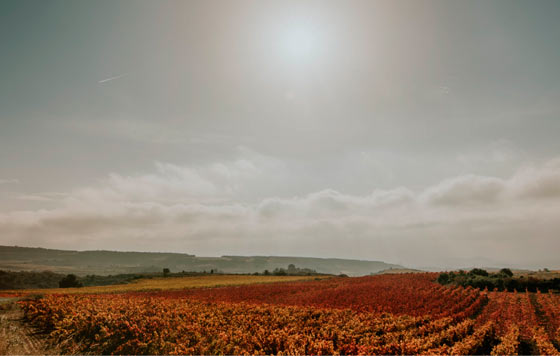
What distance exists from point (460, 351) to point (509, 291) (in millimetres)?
32987

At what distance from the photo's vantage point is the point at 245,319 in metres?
17.0

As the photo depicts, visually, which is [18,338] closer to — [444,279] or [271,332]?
[271,332]

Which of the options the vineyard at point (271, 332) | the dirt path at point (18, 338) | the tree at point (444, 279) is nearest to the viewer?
the vineyard at point (271, 332)

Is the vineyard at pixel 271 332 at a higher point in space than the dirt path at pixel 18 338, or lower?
higher

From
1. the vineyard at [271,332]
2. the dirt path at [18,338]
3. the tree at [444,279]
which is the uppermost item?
the vineyard at [271,332]

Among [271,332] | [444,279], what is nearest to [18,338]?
[271,332]

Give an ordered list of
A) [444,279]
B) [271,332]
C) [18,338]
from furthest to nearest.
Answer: [444,279]
[18,338]
[271,332]

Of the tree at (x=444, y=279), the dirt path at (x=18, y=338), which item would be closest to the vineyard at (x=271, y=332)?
the dirt path at (x=18, y=338)

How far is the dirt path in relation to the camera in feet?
45.9

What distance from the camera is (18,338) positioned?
50.9 feet

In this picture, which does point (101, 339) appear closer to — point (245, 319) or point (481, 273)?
point (245, 319)

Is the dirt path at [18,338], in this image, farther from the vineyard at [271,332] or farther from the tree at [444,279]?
the tree at [444,279]

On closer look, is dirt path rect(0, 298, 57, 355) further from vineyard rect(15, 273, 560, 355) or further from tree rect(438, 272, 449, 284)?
tree rect(438, 272, 449, 284)

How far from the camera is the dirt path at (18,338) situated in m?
14.0
